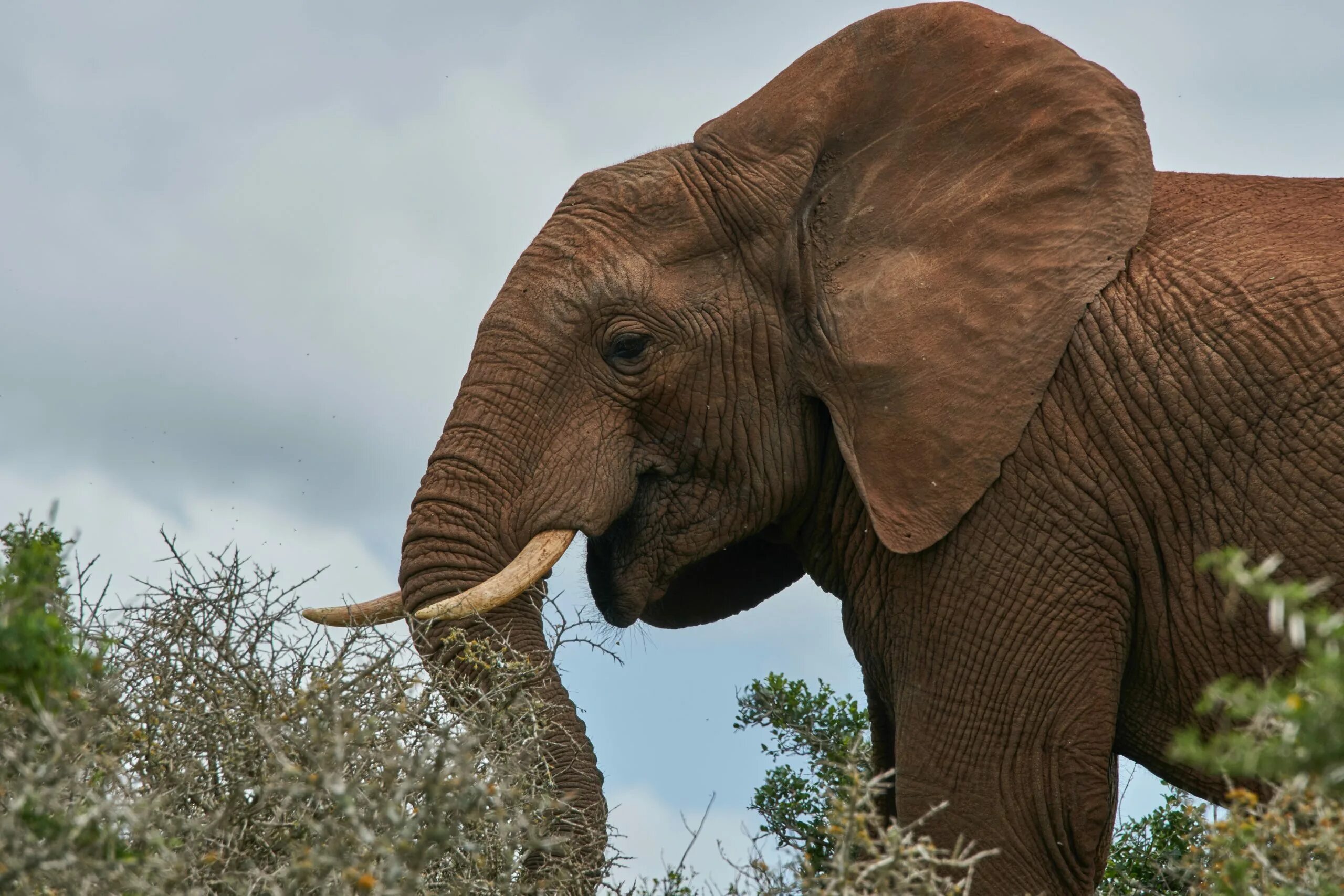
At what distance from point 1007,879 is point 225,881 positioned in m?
2.79

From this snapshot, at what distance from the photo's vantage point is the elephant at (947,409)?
5.64 metres

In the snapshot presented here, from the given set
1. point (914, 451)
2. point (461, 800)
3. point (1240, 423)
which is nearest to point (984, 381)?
point (914, 451)

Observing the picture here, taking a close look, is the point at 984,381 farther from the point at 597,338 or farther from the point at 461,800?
the point at 461,800

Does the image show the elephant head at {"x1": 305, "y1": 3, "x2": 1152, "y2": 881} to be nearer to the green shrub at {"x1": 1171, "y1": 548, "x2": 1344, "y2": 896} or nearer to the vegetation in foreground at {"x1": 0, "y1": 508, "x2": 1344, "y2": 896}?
the vegetation in foreground at {"x1": 0, "y1": 508, "x2": 1344, "y2": 896}

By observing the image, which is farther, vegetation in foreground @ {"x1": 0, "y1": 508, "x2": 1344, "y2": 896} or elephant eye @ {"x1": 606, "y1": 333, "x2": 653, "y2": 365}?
elephant eye @ {"x1": 606, "y1": 333, "x2": 653, "y2": 365}

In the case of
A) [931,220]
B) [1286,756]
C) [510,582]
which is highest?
[931,220]

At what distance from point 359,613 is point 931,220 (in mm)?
2497

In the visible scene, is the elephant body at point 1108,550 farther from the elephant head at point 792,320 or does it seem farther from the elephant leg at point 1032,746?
the elephant head at point 792,320

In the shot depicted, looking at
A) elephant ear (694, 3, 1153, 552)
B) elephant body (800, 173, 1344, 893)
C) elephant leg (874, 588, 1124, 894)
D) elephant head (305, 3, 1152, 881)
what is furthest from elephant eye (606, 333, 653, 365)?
elephant leg (874, 588, 1124, 894)

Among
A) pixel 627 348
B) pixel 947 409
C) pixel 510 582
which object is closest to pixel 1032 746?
pixel 947 409

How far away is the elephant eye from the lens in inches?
238

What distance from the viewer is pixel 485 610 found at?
18.6 feet

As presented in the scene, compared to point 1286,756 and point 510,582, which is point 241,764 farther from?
point 1286,756

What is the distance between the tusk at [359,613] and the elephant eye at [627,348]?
117 cm
